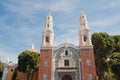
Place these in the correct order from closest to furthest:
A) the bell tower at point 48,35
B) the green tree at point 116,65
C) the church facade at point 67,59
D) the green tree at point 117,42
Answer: the green tree at point 116,65, the church facade at point 67,59, the bell tower at point 48,35, the green tree at point 117,42

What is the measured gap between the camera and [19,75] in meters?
41.3

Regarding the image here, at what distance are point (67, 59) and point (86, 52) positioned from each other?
3906 millimetres

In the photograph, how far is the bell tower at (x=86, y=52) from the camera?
109 ft

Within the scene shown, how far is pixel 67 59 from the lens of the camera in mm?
35469

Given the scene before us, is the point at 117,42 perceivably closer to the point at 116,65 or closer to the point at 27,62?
the point at 116,65

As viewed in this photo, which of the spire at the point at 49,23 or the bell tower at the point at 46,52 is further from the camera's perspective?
the spire at the point at 49,23

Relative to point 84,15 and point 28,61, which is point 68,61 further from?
point 84,15

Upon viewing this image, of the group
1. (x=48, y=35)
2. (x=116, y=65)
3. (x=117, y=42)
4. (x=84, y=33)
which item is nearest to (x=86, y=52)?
(x=84, y=33)

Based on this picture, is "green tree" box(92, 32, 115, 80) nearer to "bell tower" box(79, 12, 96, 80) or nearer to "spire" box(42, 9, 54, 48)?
"bell tower" box(79, 12, 96, 80)

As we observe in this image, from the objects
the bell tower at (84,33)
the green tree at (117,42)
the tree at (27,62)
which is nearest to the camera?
the bell tower at (84,33)

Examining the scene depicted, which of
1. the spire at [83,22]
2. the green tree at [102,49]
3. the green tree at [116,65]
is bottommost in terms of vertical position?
the green tree at [116,65]

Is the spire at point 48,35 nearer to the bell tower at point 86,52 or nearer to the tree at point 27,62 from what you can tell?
the tree at point 27,62

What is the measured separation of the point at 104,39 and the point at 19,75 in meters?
20.4

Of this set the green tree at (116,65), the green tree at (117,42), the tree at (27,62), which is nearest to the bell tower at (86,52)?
the green tree at (117,42)
